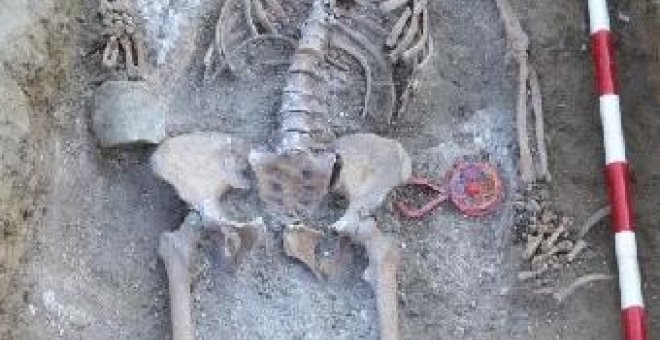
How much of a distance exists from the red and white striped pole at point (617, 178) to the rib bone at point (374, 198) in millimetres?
631

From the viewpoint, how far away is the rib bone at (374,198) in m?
4.21

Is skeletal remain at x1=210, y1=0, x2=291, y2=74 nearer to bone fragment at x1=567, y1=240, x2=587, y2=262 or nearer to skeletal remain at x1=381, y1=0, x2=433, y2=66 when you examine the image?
skeletal remain at x1=381, y1=0, x2=433, y2=66

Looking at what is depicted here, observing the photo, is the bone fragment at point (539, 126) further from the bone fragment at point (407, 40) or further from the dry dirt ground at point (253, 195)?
the bone fragment at point (407, 40)

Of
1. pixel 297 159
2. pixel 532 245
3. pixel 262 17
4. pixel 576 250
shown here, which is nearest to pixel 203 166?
pixel 297 159

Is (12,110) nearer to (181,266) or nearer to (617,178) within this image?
(181,266)

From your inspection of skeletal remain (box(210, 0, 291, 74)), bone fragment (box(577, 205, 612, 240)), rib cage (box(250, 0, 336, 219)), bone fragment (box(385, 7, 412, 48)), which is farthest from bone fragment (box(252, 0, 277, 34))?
bone fragment (box(577, 205, 612, 240))

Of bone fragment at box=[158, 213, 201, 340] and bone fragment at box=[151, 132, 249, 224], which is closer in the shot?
bone fragment at box=[158, 213, 201, 340]

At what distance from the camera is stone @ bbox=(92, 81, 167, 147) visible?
4.46 m

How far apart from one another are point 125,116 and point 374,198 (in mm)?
789

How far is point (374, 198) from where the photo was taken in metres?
4.38

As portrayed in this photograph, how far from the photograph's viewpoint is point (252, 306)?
430 centimetres

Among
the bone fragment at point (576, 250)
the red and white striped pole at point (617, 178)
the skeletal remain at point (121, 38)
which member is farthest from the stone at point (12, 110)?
the red and white striped pole at point (617, 178)

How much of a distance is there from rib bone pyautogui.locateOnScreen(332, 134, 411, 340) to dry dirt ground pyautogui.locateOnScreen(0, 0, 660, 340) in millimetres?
95

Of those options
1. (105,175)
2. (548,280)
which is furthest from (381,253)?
(105,175)
